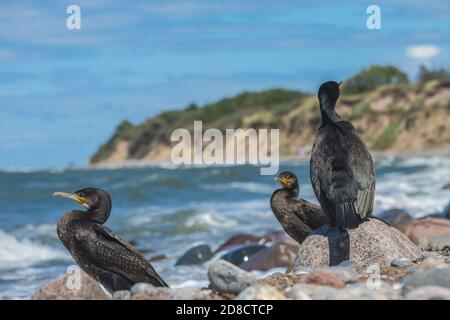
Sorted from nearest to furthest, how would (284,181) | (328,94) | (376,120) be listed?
1. (328,94)
2. (284,181)
3. (376,120)

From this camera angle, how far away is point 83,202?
920cm

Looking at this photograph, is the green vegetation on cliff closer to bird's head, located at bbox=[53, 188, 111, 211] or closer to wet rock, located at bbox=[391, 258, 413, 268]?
wet rock, located at bbox=[391, 258, 413, 268]

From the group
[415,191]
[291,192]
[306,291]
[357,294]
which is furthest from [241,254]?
[415,191]

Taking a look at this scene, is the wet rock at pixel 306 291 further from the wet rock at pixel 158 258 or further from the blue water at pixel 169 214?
the wet rock at pixel 158 258

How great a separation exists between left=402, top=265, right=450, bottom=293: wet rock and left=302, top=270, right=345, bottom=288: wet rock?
0.52 metres

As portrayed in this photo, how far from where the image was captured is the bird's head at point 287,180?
1142 cm

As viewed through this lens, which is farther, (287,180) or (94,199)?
(287,180)

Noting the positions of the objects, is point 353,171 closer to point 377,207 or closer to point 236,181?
point 377,207

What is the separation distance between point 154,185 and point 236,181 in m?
5.57

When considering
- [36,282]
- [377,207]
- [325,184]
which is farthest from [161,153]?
[325,184]

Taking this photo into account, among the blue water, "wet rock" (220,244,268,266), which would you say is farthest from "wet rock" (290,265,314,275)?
"wet rock" (220,244,268,266)

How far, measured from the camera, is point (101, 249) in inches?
341

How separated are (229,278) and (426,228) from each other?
9.03m

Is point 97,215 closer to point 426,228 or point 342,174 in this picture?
point 342,174
